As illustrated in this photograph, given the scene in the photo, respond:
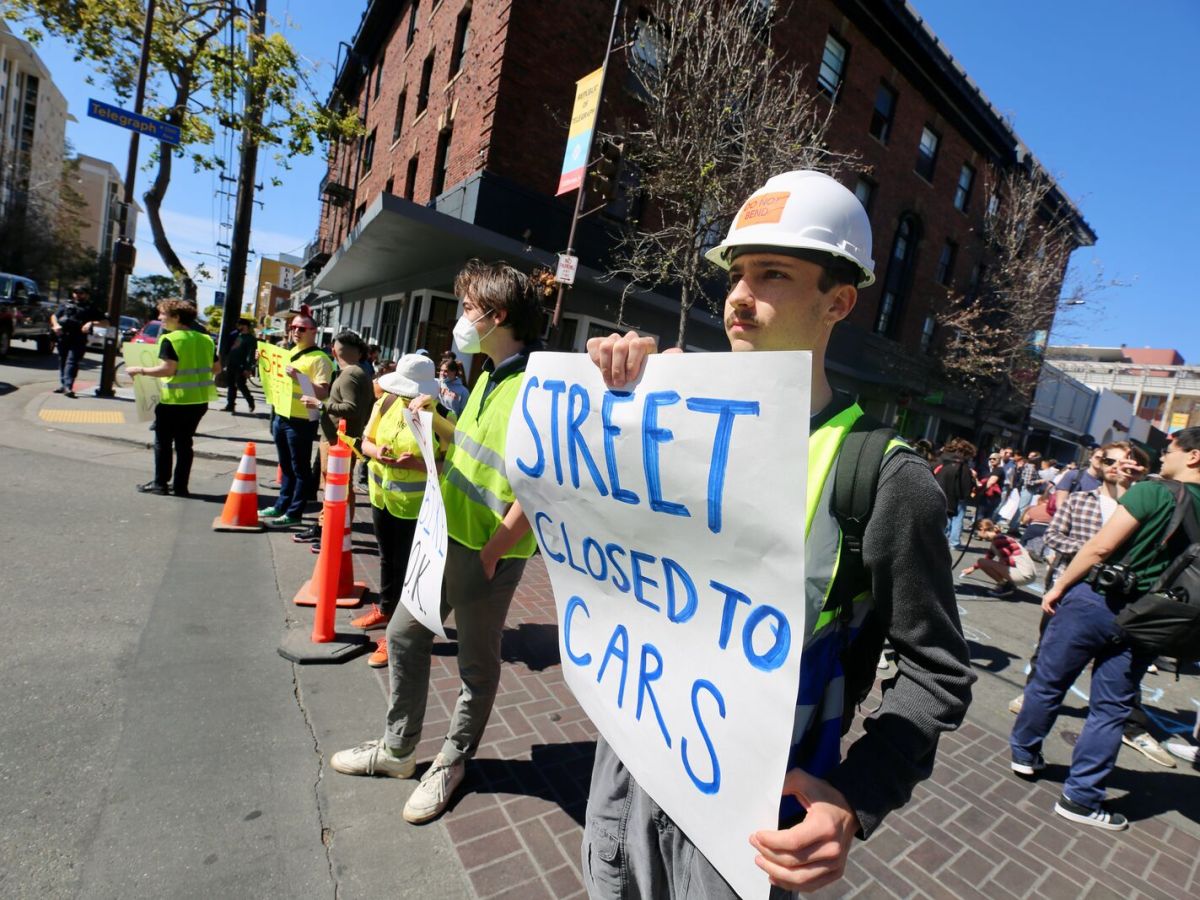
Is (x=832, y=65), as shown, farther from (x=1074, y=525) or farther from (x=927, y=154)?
(x=1074, y=525)

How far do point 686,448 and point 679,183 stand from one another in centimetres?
932

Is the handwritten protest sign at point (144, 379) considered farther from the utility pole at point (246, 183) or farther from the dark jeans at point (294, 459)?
the utility pole at point (246, 183)

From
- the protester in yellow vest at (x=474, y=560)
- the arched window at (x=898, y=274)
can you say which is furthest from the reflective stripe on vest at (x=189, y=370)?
the arched window at (x=898, y=274)

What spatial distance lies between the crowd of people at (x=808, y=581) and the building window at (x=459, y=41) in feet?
37.7

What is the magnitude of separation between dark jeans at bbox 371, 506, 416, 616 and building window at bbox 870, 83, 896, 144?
19.5m

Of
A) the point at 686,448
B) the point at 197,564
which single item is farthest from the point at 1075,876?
the point at 197,564

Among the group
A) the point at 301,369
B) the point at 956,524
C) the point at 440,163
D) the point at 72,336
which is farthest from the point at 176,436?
the point at 956,524

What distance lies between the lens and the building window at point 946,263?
22.3m

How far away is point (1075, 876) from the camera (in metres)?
2.67

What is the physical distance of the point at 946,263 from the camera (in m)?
22.7

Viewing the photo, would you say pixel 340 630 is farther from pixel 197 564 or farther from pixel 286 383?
pixel 286 383

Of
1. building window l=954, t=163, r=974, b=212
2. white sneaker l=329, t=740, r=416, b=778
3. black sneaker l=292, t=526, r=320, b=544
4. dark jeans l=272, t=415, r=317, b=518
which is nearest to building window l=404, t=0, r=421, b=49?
dark jeans l=272, t=415, r=317, b=518

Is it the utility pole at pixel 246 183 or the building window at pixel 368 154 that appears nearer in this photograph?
the utility pole at pixel 246 183

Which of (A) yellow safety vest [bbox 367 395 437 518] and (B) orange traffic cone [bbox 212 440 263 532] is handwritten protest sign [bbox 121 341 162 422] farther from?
(A) yellow safety vest [bbox 367 395 437 518]
